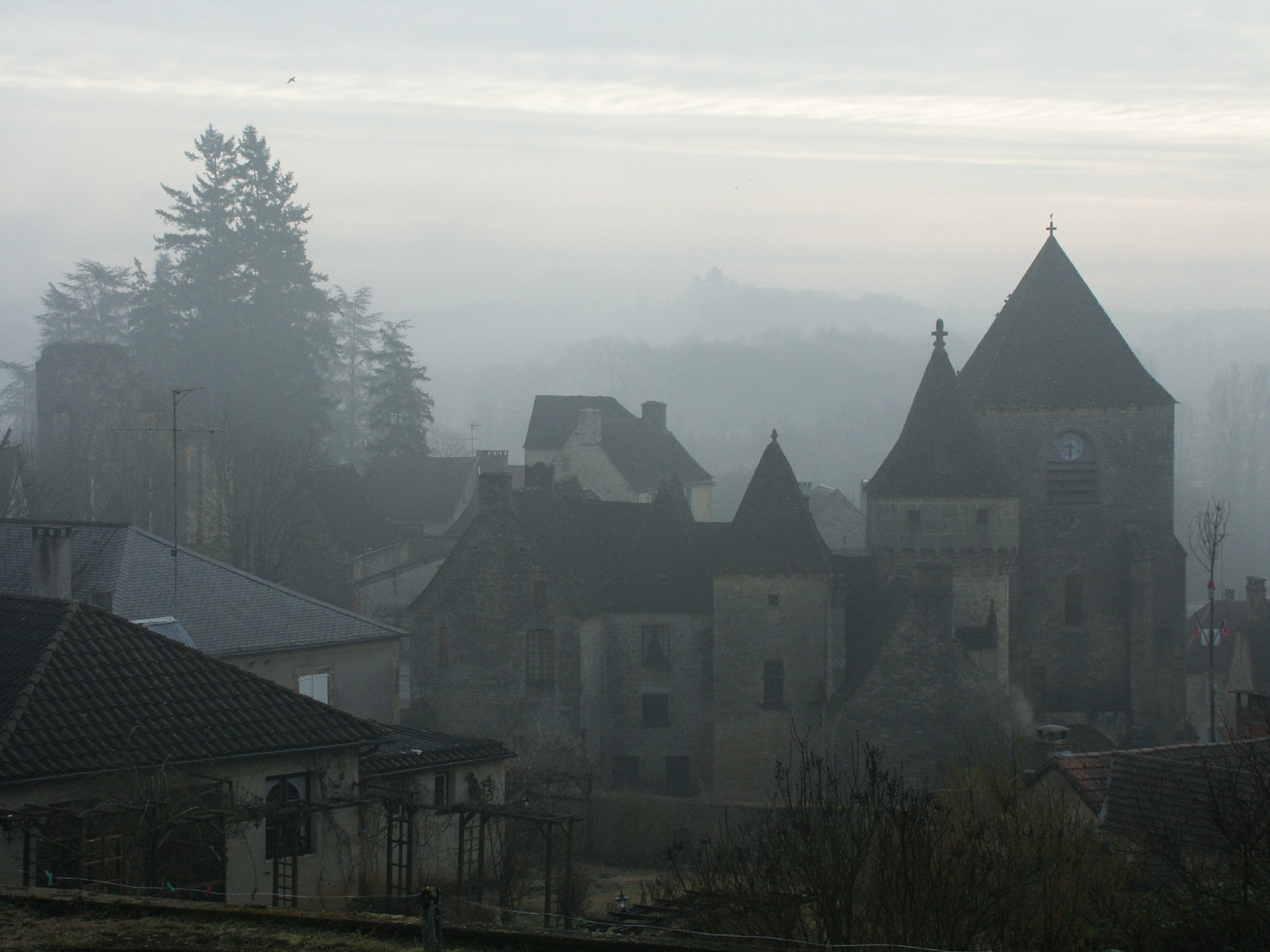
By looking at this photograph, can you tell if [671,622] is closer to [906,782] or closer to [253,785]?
[906,782]

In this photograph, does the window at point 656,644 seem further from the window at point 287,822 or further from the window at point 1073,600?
the window at point 287,822

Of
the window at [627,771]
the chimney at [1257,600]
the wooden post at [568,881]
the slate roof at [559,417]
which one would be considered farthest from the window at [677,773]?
the slate roof at [559,417]

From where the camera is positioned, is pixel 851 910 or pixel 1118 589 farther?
pixel 1118 589

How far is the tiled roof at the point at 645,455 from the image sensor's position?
209ft

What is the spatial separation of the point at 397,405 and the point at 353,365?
64.9 feet

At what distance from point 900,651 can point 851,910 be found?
71.4 feet

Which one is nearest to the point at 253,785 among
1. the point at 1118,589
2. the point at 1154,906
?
the point at 1154,906

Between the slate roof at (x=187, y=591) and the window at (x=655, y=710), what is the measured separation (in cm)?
1061

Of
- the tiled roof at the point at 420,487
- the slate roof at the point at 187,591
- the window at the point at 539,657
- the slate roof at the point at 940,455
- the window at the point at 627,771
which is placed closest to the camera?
the slate roof at the point at 187,591

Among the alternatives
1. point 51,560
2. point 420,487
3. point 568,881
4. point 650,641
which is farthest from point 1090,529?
point 420,487

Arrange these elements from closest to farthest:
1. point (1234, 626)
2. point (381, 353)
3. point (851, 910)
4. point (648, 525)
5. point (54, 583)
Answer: point (851, 910) → point (54, 583) → point (648, 525) → point (1234, 626) → point (381, 353)

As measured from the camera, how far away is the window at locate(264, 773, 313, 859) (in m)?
19.4

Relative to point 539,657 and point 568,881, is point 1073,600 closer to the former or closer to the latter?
point 539,657

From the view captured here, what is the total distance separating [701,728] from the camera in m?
39.2
